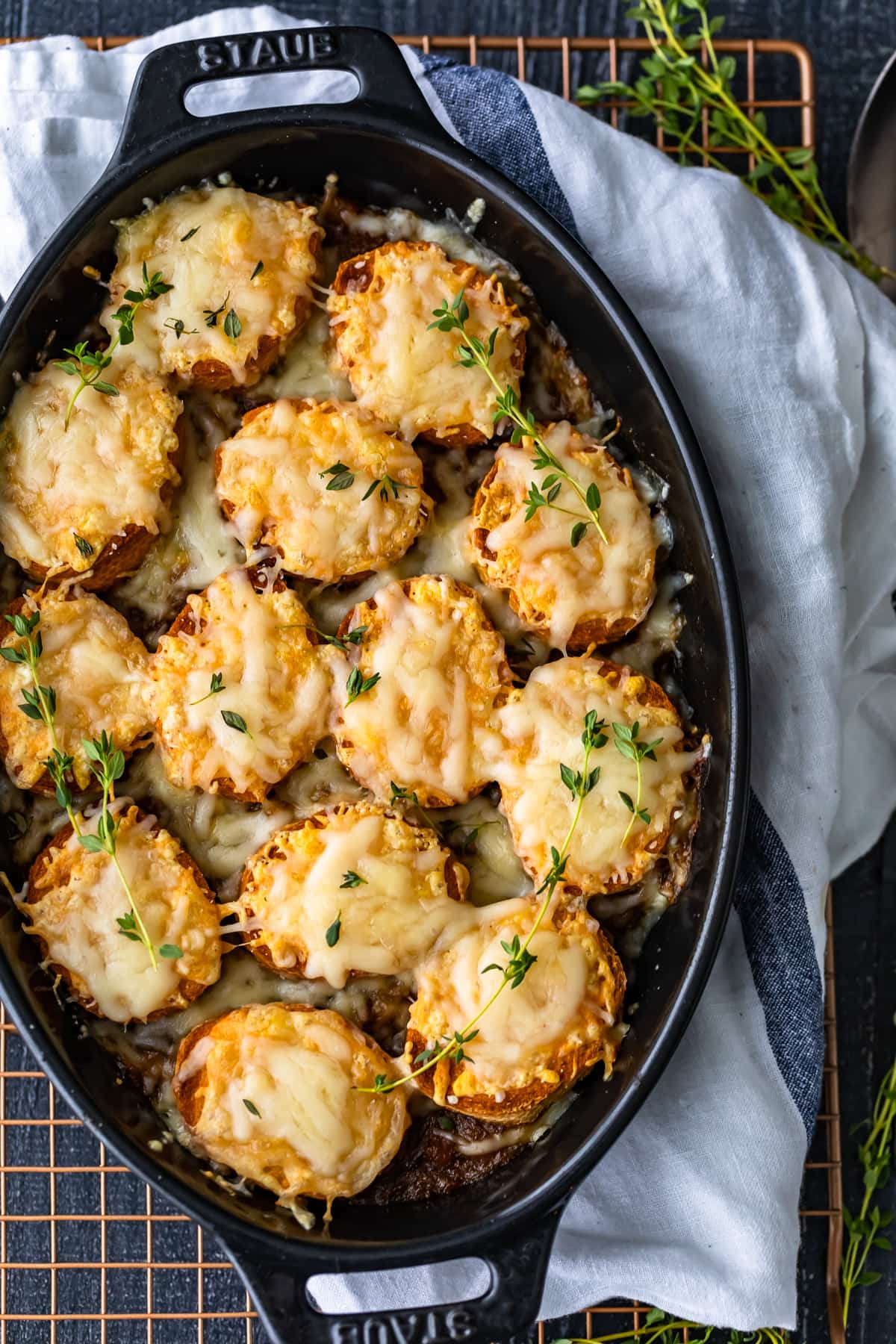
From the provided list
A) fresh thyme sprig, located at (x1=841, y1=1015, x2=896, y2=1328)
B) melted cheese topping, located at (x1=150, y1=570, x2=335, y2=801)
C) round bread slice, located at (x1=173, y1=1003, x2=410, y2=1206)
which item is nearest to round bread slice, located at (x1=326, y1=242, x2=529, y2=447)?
melted cheese topping, located at (x1=150, y1=570, x2=335, y2=801)

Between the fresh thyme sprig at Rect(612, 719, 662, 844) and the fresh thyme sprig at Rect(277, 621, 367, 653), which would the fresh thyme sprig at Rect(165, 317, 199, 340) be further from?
the fresh thyme sprig at Rect(612, 719, 662, 844)

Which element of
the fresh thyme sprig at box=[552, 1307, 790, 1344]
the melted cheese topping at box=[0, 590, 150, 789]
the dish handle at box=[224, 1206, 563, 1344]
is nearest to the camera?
the dish handle at box=[224, 1206, 563, 1344]

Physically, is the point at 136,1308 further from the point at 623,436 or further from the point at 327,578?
the point at 623,436

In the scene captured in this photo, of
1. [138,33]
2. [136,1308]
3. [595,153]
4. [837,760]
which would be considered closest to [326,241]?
[595,153]

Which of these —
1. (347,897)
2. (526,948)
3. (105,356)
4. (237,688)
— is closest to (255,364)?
(105,356)

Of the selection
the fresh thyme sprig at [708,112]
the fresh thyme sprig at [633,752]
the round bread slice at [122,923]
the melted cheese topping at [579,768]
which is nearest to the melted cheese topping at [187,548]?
the round bread slice at [122,923]
